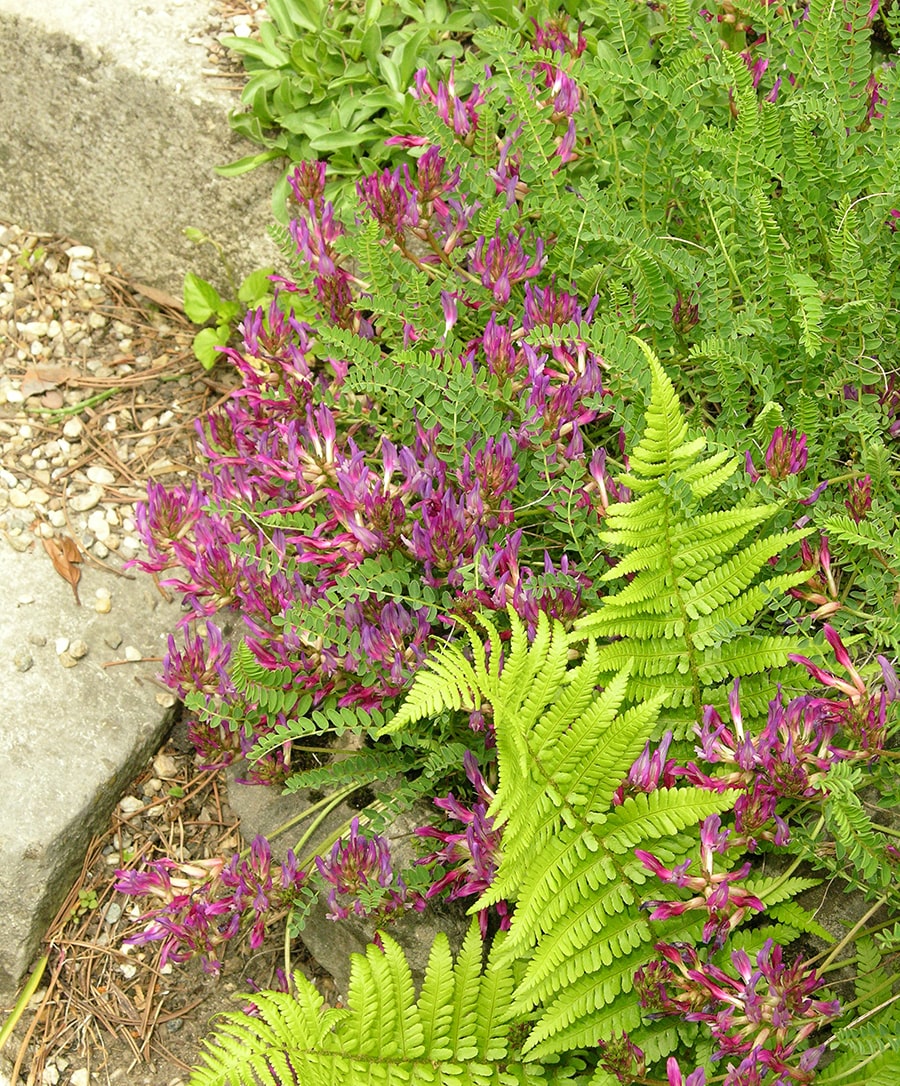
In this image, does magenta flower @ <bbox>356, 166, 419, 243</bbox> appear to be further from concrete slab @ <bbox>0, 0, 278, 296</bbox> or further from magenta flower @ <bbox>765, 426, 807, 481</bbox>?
magenta flower @ <bbox>765, 426, 807, 481</bbox>

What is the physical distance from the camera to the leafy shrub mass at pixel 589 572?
1997mm

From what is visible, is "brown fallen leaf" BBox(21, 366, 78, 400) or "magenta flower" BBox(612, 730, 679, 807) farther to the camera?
"brown fallen leaf" BBox(21, 366, 78, 400)

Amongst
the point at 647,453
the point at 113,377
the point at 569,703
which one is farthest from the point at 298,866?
the point at 113,377

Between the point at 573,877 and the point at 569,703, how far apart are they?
33 centimetres

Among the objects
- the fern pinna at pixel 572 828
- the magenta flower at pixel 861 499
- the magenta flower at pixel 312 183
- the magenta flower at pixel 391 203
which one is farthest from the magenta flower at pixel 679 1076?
the magenta flower at pixel 312 183

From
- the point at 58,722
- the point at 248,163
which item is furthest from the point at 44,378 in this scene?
the point at 58,722

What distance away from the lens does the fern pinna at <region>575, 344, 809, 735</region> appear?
2.02m

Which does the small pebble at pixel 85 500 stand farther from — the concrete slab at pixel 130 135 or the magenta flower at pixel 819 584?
the magenta flower at pixel 819 584

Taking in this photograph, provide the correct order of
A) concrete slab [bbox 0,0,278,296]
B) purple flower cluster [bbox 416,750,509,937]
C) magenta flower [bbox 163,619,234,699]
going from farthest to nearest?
concrete slab [bbox 0,0,278,296] → magenta flower [bbox 163,619,234,699] → purple flower cluster [bbox 416,750,509,937]

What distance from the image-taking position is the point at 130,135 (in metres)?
3.78

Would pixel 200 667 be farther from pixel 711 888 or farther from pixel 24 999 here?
pixel 711 888

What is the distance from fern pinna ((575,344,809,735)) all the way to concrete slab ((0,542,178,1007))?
1.63 meters

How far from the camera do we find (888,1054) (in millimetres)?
1826

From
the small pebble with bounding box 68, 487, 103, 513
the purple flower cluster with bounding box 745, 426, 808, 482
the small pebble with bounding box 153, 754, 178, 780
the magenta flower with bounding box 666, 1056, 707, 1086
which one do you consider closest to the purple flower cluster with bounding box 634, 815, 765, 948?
the magenta flower with bounding box 666, 1056, 707, 1086
